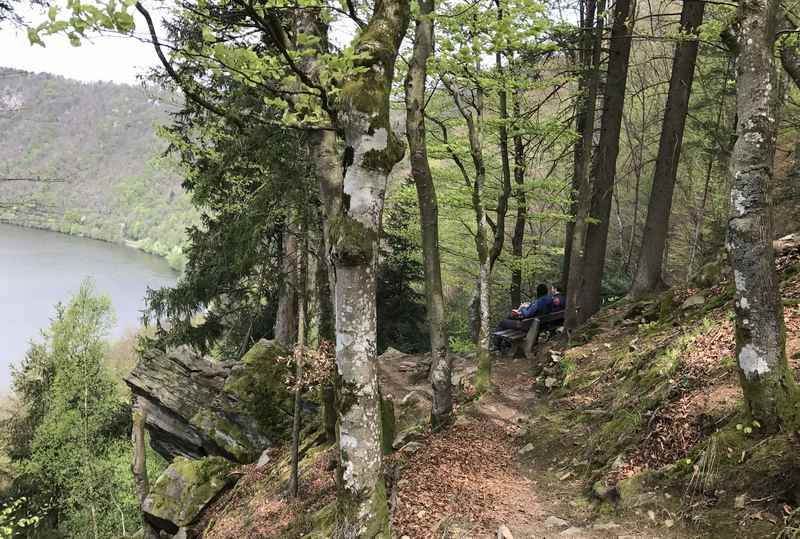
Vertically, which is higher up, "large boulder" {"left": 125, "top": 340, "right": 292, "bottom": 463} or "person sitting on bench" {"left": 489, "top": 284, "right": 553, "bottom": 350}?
"person sitting on bench" {"left": 489, "top": 284, "right": 553, "bottom": 350}

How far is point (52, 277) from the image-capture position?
66.9 meters

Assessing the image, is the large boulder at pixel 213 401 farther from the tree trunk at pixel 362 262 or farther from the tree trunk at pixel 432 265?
the tree trunk at pixel 362 262

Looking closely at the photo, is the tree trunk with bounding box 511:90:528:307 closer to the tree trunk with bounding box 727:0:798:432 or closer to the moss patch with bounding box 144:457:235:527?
the tree trunk with bounding box 727:0:798:432

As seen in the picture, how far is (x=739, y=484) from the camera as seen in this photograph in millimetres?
3070

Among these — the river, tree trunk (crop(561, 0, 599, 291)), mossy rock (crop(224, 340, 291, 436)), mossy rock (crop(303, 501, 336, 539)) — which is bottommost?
the river

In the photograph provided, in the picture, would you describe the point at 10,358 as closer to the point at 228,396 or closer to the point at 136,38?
the point at 228,396

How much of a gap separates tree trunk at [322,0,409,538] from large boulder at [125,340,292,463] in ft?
19.6

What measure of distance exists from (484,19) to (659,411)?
4.37 meters

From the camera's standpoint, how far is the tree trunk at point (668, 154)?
8.73m

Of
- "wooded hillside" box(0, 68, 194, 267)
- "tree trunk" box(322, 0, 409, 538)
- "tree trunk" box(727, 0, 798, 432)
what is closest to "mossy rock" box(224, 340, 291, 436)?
"tree trunk" box(322, 0, 409, 538)

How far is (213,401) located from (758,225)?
29.7ft

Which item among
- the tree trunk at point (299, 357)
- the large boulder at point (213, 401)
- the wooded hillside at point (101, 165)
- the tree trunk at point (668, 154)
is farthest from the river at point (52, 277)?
the tree trunk at point (668, 154)

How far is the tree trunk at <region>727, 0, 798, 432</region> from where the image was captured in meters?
2.93

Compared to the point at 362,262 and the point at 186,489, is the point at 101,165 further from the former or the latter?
→ the point at 362,262
